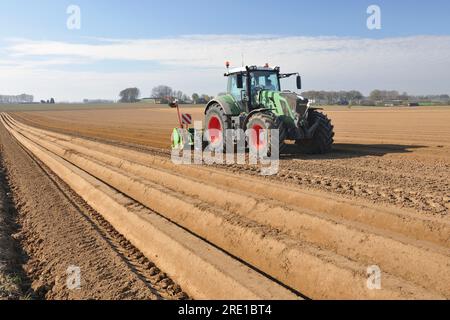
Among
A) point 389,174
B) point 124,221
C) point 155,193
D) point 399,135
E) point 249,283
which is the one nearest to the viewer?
point 249,283

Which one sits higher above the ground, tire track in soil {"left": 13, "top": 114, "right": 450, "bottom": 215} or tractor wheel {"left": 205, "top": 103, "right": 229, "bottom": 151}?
tractor wheel {"left": 205, "top": 103, "right": 229, "bottom": 151}

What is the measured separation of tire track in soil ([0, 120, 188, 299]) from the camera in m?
4.03

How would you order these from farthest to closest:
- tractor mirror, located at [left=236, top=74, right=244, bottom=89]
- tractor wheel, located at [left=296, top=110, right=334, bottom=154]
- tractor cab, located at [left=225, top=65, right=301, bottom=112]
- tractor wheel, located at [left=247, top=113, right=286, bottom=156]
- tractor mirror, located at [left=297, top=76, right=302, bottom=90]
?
tractor mirror, located at [left=297, top=76, right=302, bottom=90] < tractor cab, located at [left=225, top=65, right=301, bottom=112] < tractor mirror, located at [left=236, top=74, right=244, bottom=89] < tractor wheel, located at [left=296, top=110, right=334, bottom=154] < tractor wheel, located at [left=247, top=113, right=286, bottom=156]

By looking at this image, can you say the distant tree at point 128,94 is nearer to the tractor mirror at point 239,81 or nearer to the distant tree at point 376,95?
the distant tree at point 376,95

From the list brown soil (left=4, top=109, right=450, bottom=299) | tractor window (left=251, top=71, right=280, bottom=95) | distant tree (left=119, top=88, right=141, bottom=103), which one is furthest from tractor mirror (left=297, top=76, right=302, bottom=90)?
distant tree (left=119, top=88, right=141, bottom=103)

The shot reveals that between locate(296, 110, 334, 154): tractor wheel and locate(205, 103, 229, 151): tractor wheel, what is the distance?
1947mm

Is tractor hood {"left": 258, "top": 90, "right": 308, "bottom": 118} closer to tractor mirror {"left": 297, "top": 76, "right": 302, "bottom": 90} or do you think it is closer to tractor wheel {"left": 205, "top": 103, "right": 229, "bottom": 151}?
tractor mirror {"left": 297, "top": 76, "right": 302, "bottom": 90}

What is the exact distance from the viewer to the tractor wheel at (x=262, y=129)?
9.34 m

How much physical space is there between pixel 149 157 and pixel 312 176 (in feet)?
15.6

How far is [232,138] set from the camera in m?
10.8

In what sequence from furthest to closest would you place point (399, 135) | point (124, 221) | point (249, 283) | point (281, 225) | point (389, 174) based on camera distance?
point (399, 135)
point (389, 174)
point (124, 221)
point (281, 225)
point (249, 283)

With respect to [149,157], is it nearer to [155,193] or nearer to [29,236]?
[155,193]

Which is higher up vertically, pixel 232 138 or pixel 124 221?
pixel 232 138
